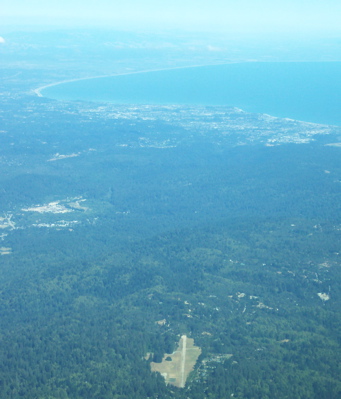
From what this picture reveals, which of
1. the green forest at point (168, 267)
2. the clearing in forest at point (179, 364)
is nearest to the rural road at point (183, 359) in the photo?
the clearing in forest at point (179, 364)

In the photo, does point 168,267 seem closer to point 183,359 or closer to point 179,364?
point 183,359

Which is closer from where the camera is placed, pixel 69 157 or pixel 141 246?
pixel 141 246

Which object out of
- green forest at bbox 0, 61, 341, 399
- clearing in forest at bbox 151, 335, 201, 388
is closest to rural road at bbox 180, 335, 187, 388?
clearing in forest at bbox 151, 335, 201, 388

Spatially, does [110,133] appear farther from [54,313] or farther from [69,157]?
[54,313]

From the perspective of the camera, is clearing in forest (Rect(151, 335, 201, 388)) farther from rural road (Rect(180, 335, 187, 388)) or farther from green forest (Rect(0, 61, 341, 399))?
green forest (Rect(0, 61, 341, 399))

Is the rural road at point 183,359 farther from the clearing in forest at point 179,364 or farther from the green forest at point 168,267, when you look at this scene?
the green forest at point 168,267

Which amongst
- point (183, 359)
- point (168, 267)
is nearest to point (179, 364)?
point (183, 359)

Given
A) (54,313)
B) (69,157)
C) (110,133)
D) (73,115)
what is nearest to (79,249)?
(54,313)

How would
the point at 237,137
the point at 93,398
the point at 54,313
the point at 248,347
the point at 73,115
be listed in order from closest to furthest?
the point at 93,398 < the point at 248,347 < the point at 54,313 < the point at 237,137 < the point at 73,115
